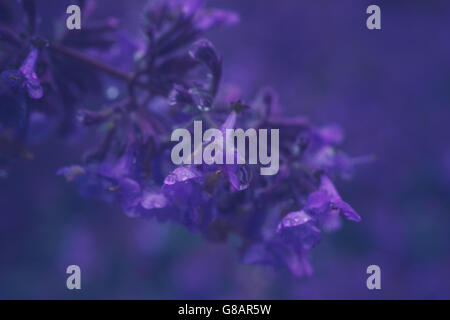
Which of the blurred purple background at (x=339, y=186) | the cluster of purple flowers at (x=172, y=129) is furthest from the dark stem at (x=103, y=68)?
the blurred purple background at (x=339, y=186)

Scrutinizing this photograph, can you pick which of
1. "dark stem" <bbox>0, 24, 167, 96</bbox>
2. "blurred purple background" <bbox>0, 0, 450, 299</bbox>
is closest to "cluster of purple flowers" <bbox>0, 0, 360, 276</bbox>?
"dark stem" <bbox>0, 24, 167, 96</bbox>

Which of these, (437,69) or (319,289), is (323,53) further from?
(319,289)

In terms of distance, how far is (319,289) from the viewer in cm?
373

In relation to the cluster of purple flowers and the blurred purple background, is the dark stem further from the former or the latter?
the blurred purple background

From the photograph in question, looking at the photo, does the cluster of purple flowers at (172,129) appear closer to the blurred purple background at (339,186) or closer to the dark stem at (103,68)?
the dark stem at (103,68)

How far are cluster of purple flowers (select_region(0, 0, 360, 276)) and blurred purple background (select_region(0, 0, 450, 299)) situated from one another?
1.66m

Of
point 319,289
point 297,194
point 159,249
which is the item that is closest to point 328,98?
point 319,289

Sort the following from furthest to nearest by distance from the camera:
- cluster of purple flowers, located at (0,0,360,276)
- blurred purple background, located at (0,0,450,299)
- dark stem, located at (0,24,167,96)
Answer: blurred purple background, located at (0,0,450,299), dark stem, located at (0,24,167,96), cluster of purple flowers, located at (0,0,360,276)

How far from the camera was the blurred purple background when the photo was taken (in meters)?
3.55

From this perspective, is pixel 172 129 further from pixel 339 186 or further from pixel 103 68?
pixel 339 186

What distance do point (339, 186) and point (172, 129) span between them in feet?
9.02

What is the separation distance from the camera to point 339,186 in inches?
146

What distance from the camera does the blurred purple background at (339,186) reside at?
3549mm
